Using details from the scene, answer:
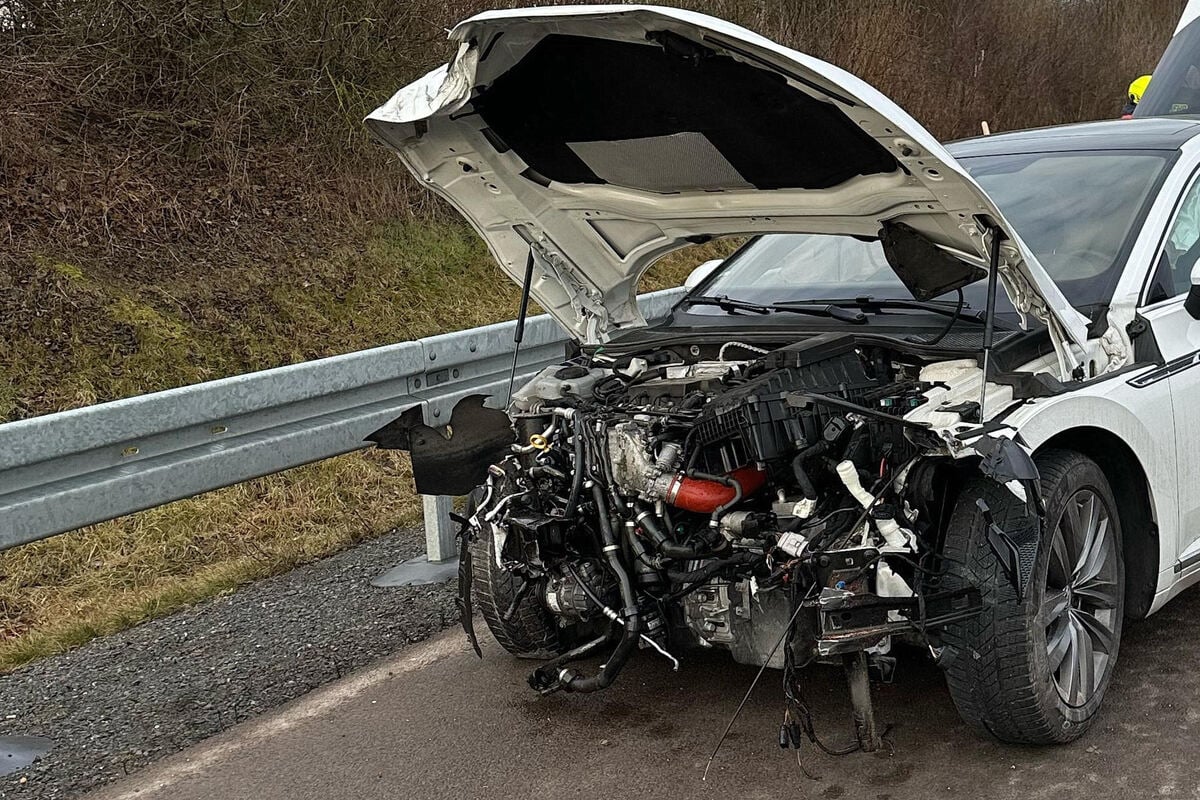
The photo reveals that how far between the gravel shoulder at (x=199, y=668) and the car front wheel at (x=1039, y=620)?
2288 millimetres

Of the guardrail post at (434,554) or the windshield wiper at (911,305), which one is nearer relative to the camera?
the windshield wiper at (911,305)

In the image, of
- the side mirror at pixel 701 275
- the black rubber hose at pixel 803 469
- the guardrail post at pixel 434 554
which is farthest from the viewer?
the guardrail post at pixel 434 554

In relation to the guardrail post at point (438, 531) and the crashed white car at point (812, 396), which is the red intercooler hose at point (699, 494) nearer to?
the crashed white car at point (812, 396)

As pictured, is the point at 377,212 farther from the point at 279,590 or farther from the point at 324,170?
the point at 279,590

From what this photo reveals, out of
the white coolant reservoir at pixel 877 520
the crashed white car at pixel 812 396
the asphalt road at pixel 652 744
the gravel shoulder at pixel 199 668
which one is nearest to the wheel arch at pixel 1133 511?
the crashed white car at pixel 812 396

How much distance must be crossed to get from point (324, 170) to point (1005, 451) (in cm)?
748

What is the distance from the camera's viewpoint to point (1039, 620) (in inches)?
146

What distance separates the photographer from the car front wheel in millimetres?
3652

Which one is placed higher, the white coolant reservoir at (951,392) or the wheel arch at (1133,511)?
the white coolant reservoir at (951,392)

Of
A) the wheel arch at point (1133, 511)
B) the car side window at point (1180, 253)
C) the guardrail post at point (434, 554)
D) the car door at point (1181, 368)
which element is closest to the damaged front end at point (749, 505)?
the wheel arch at point (1133, 511)

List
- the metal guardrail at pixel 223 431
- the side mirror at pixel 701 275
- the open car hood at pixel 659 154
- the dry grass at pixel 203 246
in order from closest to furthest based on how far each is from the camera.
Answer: the open car hood at pixel 659 154
the metal guardrail at pixel 223 431
the side mirror at pixel 701 275
the dry grass at pixel 203 246

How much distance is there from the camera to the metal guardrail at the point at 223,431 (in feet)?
14.1

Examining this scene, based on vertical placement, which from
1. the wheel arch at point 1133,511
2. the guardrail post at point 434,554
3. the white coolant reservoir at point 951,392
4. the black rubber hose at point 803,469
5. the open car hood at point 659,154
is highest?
the open car hood at point 659,154

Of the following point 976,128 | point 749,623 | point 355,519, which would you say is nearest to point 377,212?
point 355,519
